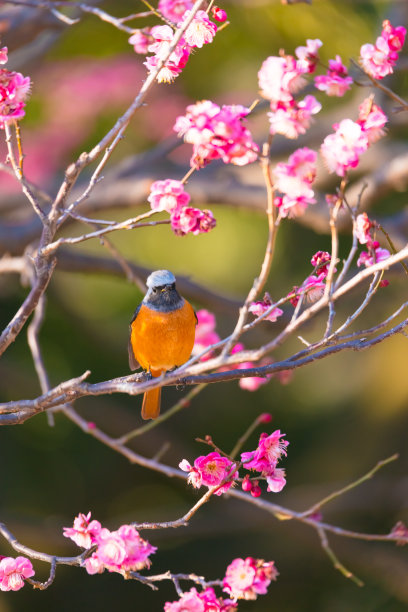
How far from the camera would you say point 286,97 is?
1.81 metres

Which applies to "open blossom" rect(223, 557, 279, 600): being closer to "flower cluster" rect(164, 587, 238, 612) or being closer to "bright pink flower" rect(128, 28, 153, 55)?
"flower cluster" rect(164, 587, 238, 612)

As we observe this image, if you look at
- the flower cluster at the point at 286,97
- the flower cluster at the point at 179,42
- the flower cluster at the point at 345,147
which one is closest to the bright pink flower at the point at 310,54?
the flower cluster at the point at 286,97

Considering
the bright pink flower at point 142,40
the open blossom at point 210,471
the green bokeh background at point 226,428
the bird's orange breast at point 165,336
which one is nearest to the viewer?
the open blossom at point 210,471

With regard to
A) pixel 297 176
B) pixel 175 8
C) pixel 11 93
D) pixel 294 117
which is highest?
pixel 294 117

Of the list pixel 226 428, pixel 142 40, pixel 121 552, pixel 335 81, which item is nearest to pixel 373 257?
pixel 335 81

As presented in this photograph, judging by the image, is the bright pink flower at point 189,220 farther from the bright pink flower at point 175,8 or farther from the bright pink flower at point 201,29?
the bright pink flower at point 175,8

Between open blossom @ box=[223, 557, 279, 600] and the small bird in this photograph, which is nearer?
open blossom @ box=[223, 557, 279, 600]

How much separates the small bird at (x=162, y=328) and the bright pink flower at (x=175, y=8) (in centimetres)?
120

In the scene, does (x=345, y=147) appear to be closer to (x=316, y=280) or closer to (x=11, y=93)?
(x=316, y=280)

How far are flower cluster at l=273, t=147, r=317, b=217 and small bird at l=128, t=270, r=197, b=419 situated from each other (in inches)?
60.4

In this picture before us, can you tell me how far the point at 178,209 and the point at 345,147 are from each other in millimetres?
452

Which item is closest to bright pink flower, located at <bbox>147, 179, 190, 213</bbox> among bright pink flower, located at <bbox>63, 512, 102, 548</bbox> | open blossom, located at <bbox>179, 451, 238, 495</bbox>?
open blossom, located at <bbox>179, 451, 238, 495</bbox>

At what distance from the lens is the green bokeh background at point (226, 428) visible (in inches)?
229

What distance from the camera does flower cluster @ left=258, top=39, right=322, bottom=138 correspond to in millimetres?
1787
